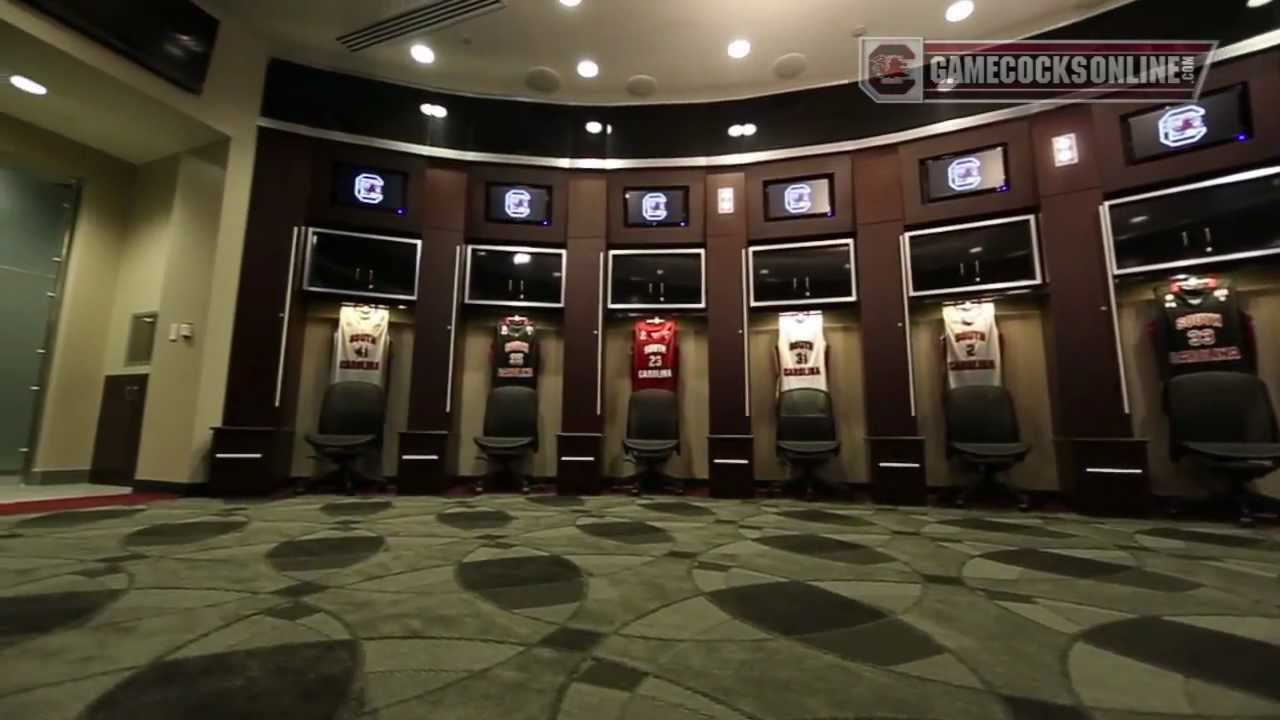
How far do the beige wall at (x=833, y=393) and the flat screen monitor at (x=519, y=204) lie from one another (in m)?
2.66

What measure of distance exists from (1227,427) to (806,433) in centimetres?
296

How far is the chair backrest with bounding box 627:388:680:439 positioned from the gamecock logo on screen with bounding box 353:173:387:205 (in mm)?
3425

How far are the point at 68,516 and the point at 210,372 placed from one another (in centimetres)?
157

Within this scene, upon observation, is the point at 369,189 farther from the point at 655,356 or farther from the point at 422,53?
the point at 655,356

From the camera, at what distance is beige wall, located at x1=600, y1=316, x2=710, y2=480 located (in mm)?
5406

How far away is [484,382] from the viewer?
554 cm

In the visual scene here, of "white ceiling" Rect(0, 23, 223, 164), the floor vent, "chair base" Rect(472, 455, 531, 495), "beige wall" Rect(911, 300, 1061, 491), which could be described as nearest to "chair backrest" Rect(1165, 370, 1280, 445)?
"beige wall" Rect(911, 300, 1061, 491)

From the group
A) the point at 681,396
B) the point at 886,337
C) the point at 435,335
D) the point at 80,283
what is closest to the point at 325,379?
the point at 435,335

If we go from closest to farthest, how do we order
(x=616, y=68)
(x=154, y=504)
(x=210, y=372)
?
1. (x=154, y=504)
2. (x=210, y=372)
3. (x=616, y=68)

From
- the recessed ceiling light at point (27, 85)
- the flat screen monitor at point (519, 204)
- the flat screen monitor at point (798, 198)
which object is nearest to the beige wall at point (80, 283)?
the recessed ceiling light at point (27, 85)

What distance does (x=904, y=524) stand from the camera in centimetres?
330

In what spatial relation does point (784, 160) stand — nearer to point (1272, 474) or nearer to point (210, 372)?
point (1272, 474)

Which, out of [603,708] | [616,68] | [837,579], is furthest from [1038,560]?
[616,68]

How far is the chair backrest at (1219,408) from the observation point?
3.54 meters
